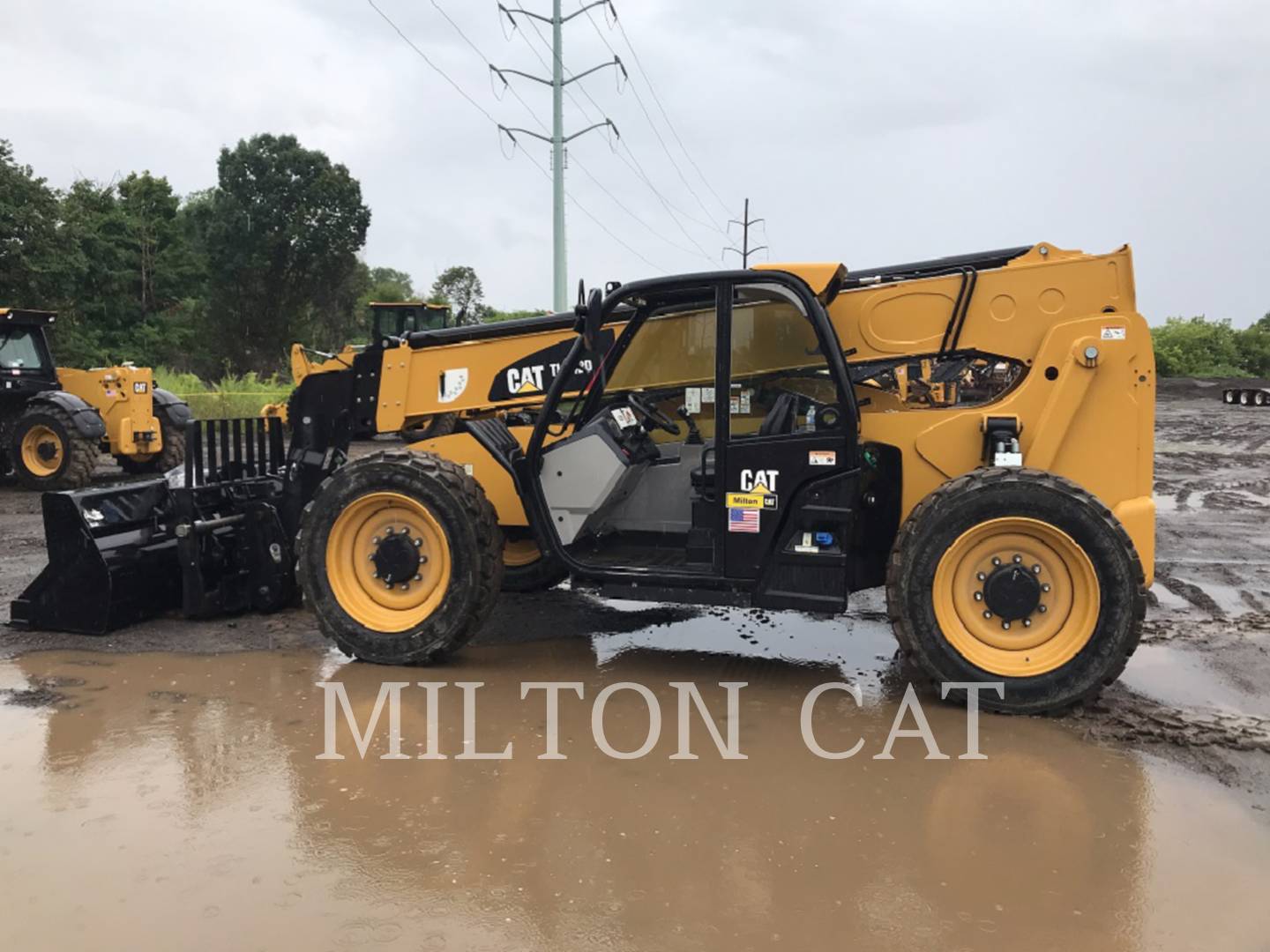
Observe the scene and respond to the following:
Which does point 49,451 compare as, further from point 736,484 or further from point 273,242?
point 273,242

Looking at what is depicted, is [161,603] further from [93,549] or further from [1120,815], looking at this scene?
[1120,815]

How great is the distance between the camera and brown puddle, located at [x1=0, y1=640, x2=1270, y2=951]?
2959mm

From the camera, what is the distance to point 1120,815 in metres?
3.68

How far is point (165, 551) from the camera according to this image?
630 centimetres

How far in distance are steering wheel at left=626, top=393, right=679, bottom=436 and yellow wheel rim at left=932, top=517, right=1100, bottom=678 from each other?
5.90 feet

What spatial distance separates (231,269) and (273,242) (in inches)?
81.8

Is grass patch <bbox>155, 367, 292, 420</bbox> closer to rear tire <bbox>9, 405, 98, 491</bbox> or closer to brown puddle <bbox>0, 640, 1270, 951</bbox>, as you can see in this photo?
rear tire <bbox>9, 405, 98, 491</bbox>

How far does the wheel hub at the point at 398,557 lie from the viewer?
17.9 feet

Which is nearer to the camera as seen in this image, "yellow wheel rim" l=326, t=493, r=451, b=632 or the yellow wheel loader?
"yellow wheel rim" l=326, t=493, r=451, b=632

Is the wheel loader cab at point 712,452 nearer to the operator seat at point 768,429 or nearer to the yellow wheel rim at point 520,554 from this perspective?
the operator seat at point 768,429

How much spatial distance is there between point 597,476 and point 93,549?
301 centimetres

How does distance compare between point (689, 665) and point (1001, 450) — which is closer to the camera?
point (1001, 450)

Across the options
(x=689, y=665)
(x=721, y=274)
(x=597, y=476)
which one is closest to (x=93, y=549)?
(x=597, y=476)

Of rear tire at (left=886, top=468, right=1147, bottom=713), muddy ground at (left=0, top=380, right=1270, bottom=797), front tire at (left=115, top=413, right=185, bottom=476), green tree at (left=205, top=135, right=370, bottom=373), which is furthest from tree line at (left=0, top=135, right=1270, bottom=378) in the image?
rear tire at (left=886, top=468, right=1147, bottom=713)
